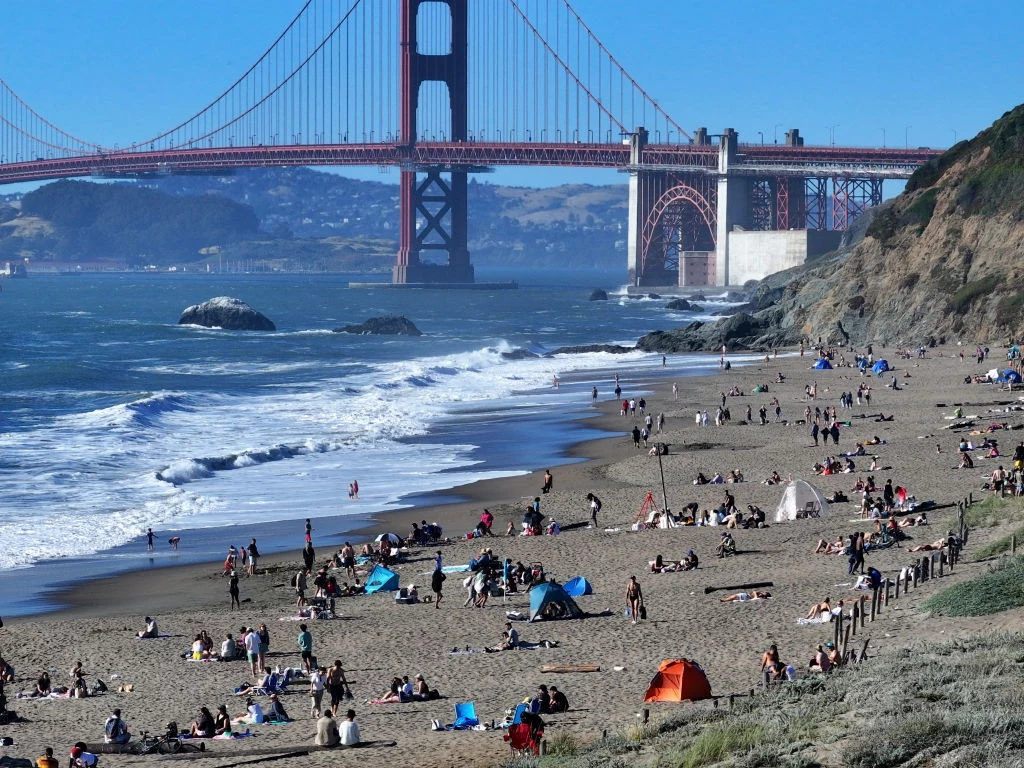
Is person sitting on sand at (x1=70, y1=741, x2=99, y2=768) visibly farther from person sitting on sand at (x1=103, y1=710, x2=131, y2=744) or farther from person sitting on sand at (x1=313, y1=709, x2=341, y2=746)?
person sitting on sand at (x1=313, y1=709, x2=341, y2=746)

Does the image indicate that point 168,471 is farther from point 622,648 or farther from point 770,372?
point 770,372

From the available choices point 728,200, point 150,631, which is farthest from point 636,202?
point 150,631

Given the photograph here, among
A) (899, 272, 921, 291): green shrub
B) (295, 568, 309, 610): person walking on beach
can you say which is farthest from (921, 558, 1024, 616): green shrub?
(899, 272, 921, 291): green shrub

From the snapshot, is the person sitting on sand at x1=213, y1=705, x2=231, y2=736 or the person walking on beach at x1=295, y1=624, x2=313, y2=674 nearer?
the person sitting on sand at x1=213, y1=705, x2=231, y2=736

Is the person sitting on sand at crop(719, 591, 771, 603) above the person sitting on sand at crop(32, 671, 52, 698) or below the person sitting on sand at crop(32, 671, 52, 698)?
above

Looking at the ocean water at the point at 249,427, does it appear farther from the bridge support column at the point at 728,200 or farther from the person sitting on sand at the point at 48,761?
the bridge support column at the point at 728,200

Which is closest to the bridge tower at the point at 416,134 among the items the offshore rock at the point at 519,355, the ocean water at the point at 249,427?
the ocean water at the point at 249,427

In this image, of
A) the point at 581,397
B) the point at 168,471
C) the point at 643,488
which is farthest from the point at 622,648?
Answer: the point at 581,397

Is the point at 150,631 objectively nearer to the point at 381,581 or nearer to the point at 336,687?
the point at 381,581
